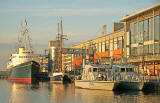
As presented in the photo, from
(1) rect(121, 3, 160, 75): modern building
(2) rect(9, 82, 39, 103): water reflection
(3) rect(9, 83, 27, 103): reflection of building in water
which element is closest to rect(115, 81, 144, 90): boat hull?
(2) rect(9, 82, 39, 103): water reflection

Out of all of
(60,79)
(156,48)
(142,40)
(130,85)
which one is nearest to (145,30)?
(142,40)

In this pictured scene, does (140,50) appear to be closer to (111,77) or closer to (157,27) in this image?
(157,27)

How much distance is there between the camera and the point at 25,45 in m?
126

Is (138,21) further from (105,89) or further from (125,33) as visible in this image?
(105,89)

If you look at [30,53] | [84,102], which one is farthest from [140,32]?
[84,102]

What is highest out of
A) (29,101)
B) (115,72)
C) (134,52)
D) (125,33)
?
(125,33)

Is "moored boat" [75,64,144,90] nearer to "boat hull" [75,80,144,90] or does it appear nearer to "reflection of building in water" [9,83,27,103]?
"boat hull" [75,80,144,90]

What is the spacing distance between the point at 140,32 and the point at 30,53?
44.9 meters

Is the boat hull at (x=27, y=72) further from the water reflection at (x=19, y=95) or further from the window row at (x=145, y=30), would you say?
the window row at (x=145, y=30)

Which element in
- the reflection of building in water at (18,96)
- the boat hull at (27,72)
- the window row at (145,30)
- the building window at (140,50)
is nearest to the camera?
the reflection of building in water at (18,96)

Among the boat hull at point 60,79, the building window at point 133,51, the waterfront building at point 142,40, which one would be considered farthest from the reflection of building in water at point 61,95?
the building window at point 133,51

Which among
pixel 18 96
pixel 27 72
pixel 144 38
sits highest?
pixel 144 38

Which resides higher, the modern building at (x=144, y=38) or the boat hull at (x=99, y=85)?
the modern building at (x=144, y=38)

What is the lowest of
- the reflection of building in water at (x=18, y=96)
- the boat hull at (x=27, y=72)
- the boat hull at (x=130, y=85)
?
the reflection of building in water at (x=18, y=96)
